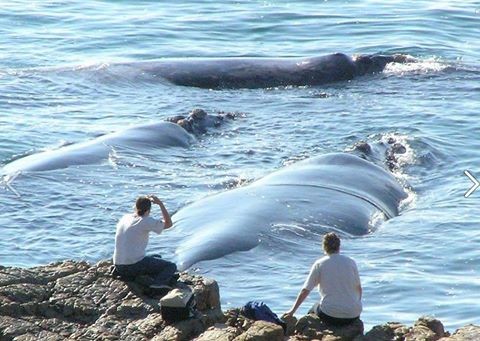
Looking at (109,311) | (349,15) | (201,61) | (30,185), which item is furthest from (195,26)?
(109,311)

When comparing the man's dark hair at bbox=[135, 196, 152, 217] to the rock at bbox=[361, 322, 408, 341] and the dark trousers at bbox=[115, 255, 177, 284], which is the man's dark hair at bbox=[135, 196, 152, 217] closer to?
the dark trousers at bbox=[115, 255, 177, 284]

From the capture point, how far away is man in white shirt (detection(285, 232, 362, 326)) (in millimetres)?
18125

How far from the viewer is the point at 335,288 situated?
59.9 feet

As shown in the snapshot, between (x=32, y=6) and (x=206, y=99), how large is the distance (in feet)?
67.5

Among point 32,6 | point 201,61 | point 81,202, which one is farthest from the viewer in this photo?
point 32,6

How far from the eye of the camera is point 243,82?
135ft

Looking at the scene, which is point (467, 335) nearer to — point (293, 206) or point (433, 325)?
point (433, 325)

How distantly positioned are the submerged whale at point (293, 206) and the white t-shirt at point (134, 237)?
4.12 meters

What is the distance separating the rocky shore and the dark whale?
852 inches

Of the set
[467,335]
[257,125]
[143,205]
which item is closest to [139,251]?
[143,205]

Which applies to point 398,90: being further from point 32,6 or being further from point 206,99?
point 32,6

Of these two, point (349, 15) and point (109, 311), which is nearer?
point (109, 311)

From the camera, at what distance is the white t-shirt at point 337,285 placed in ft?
59.5

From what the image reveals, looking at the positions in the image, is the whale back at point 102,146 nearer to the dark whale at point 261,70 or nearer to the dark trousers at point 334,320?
the dark whale at point 261,70
